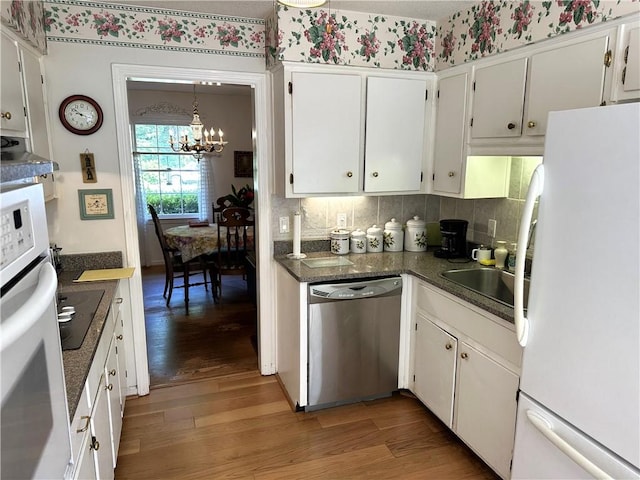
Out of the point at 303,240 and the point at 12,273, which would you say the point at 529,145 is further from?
the point at 12,273

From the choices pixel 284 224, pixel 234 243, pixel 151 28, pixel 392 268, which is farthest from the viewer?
pixel 234 243

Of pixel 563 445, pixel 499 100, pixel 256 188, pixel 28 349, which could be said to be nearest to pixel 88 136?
pixel 256 188

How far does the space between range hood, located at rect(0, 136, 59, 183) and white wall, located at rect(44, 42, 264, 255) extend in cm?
175

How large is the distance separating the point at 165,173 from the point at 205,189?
0.60 metres

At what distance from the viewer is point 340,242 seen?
3.03 m

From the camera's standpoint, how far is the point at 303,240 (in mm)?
3076

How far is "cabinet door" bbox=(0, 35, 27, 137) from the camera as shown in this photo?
1730 mm

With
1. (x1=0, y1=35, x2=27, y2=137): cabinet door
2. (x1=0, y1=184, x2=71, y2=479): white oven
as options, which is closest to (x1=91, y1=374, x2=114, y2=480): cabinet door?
(x1=0, y1=184, x2=71, y2=479): white oven

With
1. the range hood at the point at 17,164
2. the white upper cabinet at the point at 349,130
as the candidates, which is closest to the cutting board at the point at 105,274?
the white upper cabinet at the point at 349,130

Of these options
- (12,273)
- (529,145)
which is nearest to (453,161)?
(529,145)

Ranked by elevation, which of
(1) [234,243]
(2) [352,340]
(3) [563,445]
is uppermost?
(1) [234,243]

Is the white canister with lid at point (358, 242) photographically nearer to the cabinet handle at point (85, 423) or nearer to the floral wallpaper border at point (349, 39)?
the floral wallpaper border at point (349, 39)

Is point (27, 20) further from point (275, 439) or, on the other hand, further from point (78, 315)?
point (275, 439)

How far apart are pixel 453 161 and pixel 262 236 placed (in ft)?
4.40
